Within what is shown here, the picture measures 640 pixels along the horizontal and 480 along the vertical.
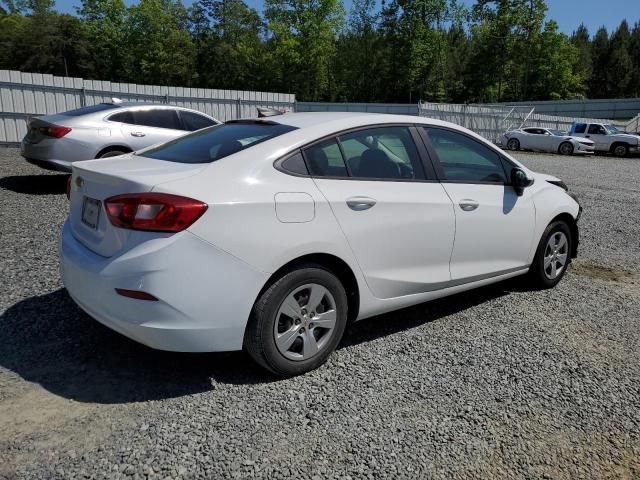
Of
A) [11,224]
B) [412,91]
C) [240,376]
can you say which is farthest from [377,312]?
[412,91]

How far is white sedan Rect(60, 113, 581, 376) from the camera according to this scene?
9.03 feet

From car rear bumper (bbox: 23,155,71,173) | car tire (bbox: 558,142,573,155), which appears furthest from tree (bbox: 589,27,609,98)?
car rear bumper (bbox: 23,155,71,173)

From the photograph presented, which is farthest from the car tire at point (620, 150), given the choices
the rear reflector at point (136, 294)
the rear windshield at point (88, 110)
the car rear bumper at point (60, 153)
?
the rear reflector at point (136, 294)

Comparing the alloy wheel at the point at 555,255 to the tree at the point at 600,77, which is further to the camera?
the tree at the point at 600,77

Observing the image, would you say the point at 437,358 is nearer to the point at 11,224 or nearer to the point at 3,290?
the point at 3,290

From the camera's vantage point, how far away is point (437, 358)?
3607mm

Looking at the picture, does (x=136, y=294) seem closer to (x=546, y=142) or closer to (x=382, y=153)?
(x=382, y=153)

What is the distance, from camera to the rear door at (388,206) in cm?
333

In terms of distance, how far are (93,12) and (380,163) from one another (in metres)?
79.1

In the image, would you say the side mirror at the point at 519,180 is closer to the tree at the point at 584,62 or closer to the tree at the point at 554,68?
the tree at the point at 554,68

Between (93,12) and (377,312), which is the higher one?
→ (93,12)

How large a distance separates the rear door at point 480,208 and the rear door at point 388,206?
5.9 inches

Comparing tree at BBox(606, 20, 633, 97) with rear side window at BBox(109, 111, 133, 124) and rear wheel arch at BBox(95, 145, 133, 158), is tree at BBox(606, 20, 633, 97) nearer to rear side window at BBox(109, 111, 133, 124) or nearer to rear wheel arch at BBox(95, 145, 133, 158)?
rear side window at BBox(109, 111, 133, 124)

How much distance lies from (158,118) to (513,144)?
2442 centimetres
